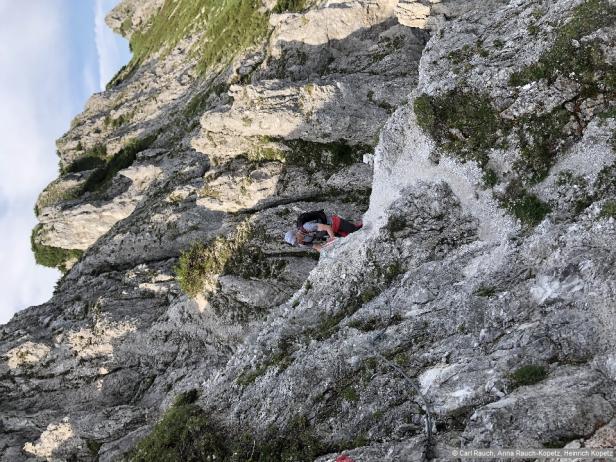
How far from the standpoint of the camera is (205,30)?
56844 millimetres

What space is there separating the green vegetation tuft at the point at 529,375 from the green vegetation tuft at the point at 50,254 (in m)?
42.3

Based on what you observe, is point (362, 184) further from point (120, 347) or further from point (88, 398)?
point (88, 398)

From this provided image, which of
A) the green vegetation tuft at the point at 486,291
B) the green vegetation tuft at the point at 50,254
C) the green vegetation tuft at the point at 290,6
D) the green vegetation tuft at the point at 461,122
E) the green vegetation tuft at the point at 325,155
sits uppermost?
the green vegetation tuft at the point at 290,6

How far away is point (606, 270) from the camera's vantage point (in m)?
10.3

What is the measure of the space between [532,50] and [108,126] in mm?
49267

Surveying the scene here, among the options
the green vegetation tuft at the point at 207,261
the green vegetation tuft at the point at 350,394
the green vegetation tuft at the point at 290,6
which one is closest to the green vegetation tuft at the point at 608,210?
the green vegetation tuft at the point at 350,394

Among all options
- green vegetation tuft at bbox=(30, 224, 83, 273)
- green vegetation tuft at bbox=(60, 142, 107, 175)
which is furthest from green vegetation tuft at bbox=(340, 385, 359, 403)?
green vegetation tuft at bbox=(60, 142, 107, 175)

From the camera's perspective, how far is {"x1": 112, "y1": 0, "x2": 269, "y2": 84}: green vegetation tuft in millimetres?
45844

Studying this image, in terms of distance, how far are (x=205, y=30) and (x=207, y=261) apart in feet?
137

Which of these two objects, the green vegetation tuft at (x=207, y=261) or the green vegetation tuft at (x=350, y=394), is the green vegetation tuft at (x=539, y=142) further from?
the green vegetation tuft at (x=207, y=261)

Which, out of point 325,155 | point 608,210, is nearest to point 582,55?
point 608,210

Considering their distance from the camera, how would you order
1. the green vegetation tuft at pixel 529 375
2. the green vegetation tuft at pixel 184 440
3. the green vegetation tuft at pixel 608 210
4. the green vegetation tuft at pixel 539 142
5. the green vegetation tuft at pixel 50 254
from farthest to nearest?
the green vegetation tuft at pixel 50 254 < the green vegetation tuft at pixel 539 142 < the green vegetation tuft at pixel 184 440 < the green vegetation tuft at pixel 608 210 < the green vegetation tuft at pixel 529 375

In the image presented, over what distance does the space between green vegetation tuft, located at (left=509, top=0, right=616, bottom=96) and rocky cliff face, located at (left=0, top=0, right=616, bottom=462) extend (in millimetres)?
61

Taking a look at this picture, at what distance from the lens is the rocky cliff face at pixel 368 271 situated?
1072 centimetres
